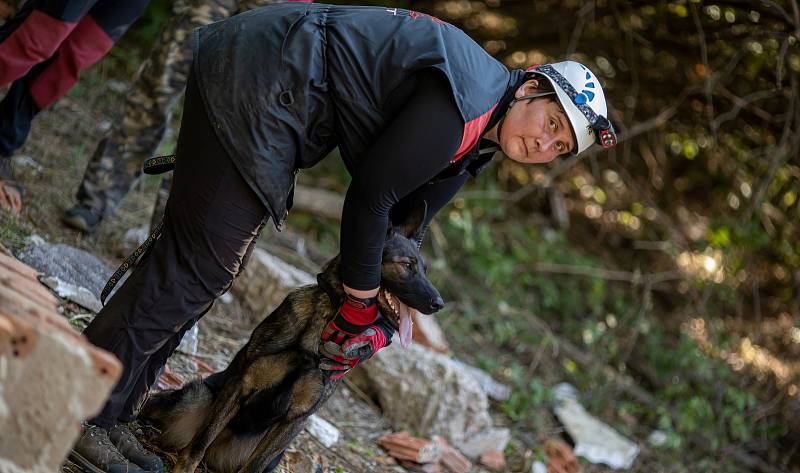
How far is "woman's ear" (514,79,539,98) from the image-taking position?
263 cm

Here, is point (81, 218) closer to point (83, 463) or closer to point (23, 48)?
point (23, 48)

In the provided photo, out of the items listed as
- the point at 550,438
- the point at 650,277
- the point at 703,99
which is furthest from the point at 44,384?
the point at 703,99

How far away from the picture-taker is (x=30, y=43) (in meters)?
3.78

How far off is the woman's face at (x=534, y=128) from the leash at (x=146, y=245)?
→ 1134 mm

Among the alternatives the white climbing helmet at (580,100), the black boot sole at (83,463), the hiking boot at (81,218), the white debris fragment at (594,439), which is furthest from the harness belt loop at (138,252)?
the white debris fragment at (594,439)

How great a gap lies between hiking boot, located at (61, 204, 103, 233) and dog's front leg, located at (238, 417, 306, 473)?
6.74ft

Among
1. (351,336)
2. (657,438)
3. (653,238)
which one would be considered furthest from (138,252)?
(653,238)

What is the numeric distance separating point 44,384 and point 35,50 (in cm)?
264

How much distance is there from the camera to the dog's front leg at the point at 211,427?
289 cm

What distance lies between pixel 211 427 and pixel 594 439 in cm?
342

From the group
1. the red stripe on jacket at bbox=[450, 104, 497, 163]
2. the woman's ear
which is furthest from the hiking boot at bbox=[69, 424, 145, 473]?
the woman's ear

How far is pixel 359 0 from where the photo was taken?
27.0 feet

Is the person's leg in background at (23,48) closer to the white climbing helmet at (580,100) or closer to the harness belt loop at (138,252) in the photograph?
the harness belt loop at (138,252)

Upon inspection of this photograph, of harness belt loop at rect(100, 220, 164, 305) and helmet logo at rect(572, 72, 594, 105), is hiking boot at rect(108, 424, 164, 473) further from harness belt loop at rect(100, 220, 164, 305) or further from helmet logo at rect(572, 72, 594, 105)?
helmet logo at rect(572, 72, 594, 105)
